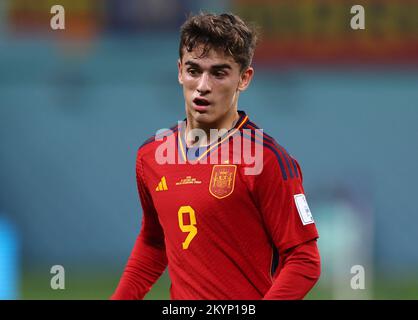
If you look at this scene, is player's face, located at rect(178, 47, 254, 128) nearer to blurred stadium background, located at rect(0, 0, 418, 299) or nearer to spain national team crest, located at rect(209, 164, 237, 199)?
spain national team crest, located at rect(209, 164, 237, 199)

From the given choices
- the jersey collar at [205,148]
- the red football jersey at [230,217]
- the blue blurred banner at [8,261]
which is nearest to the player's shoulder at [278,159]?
the red football jersey at [230,217]

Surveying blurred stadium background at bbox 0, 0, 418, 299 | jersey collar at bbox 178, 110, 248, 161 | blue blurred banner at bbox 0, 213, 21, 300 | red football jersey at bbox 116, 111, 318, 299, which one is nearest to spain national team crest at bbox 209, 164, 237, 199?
red football jersey at bbox 116, 111, 318, 299

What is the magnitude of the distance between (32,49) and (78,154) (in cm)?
165

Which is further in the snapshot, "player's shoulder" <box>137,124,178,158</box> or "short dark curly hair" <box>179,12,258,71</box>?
"player's shoulder" <box>137,124,178,158</box>

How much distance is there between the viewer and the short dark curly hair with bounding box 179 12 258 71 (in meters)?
4.00

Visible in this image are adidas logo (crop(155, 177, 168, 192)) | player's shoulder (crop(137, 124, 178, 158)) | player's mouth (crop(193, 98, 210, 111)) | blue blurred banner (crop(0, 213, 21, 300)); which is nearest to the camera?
player's mouth (crop(193, 98, 210, 111))

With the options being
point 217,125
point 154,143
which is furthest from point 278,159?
point 154,143

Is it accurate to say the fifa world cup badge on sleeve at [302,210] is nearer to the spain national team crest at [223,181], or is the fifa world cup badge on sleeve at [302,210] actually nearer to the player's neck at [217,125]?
the spain national team crest at [223,181]

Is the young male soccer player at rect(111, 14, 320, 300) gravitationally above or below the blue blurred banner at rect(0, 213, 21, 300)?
above

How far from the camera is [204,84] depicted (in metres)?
3.97

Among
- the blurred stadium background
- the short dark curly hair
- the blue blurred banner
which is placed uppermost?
the short dark curly hair

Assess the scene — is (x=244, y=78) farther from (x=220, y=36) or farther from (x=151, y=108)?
(x=151, y=108)

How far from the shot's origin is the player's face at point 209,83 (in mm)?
3992

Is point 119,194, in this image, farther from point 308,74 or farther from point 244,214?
point 244,214
